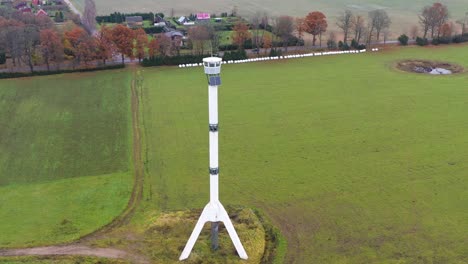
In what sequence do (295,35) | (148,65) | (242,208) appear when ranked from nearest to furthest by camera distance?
1. (242,208)
2. (148,65)
3. (295,35)

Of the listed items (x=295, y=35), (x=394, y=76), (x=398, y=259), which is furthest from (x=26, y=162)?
(x=295, y=35)

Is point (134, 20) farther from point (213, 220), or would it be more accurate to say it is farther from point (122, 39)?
point (213, 220)

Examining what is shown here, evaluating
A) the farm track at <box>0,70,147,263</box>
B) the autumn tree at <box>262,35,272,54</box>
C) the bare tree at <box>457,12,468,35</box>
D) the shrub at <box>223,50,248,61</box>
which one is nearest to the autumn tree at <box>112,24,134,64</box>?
the shrub at <box>223,50,248,61</box>

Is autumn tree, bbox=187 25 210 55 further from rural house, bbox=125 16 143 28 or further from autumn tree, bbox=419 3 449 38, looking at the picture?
autumn tree, bbox=419 3 449 38

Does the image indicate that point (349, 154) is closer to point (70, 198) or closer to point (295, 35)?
point (70, 198)

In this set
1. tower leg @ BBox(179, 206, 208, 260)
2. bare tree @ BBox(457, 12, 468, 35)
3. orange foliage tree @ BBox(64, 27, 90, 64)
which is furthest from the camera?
bare tree @ BBox(457, 12, 468, 35)

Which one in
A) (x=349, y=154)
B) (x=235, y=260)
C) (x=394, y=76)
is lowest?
(x=235, y=260)

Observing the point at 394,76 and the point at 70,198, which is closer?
the point at 70,198

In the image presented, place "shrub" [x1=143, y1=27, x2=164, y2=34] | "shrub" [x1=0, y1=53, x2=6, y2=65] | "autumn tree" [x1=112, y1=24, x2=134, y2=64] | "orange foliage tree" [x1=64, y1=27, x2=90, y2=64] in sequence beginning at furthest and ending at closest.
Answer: "shrub" [x1=143, y1=27, x2=164, y2=34] < "shrub" [x1=0, y1=53, x2=6, y2=65] < "autumn tree" [x1=112, y1=24, x2=134, y2=64] < "orange foliage tree" [x1=64, y1=27, x2=90, y2=64]
